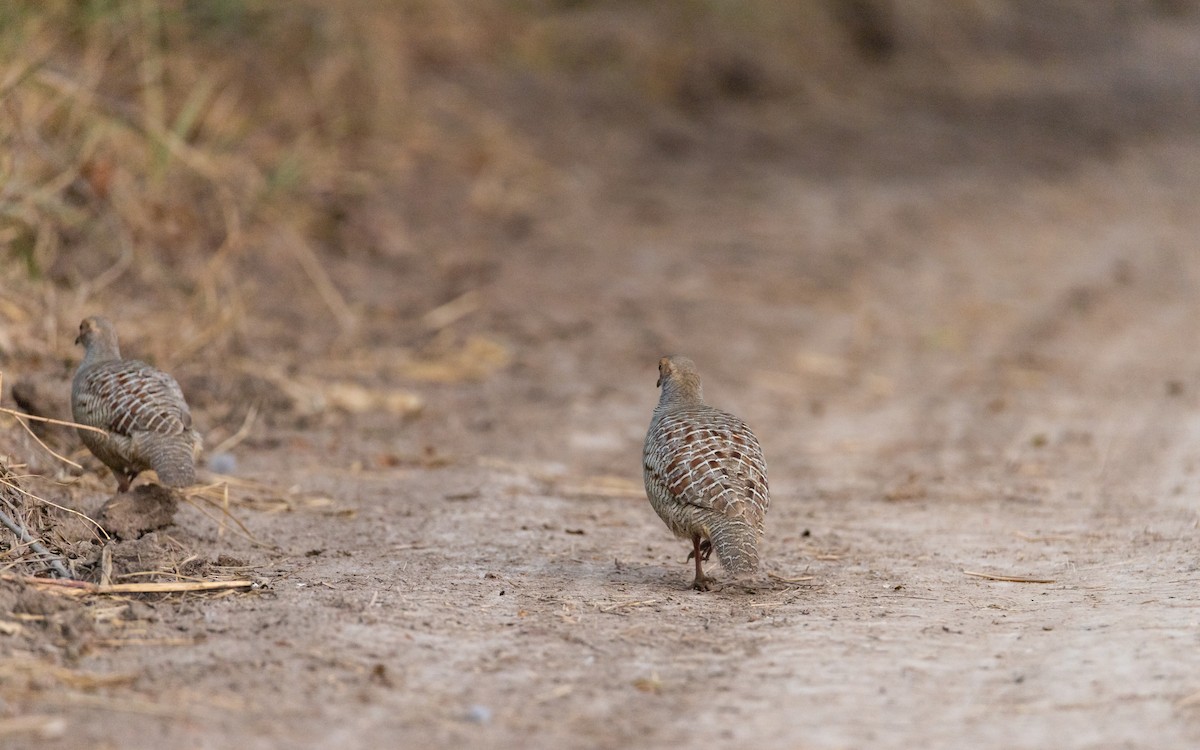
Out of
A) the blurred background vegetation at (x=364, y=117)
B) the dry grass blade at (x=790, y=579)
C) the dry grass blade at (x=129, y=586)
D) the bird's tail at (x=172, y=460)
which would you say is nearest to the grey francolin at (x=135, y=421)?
the bird's tail at (x=172, y=460)

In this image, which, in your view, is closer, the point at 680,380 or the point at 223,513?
the point at 223,513

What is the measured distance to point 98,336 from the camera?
6.13 m

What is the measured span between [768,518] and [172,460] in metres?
2.75

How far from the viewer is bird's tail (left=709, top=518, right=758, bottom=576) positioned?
4.82 meters

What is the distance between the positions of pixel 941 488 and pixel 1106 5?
855 inches

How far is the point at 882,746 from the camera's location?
3635 mm

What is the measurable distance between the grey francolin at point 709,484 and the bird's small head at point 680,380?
47 centimetres

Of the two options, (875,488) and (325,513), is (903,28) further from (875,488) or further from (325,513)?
(325,513)

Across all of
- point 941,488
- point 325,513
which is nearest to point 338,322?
point 325,513

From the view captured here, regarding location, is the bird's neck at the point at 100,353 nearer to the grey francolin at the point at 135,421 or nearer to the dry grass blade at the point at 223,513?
the grey francolin at the point at 135,421

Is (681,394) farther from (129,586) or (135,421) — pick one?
(129,586)

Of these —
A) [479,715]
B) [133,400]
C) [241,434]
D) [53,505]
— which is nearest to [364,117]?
[241,434]

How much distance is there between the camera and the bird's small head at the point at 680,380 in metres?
6.11

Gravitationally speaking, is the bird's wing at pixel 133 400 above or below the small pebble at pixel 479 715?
above
